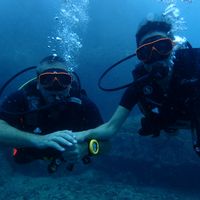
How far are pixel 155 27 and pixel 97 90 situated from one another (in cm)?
1600

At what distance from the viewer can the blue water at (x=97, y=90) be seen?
10828mm

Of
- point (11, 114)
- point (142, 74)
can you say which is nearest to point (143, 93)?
point (142, 74)

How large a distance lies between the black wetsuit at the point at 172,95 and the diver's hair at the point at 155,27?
1.10 ft

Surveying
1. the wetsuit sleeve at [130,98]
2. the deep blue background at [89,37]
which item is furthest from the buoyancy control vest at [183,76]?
the deep blue background at [89,37]

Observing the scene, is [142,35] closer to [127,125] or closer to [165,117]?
[165,117]

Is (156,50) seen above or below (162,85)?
above

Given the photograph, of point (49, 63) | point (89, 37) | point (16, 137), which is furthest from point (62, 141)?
point (89, 37)

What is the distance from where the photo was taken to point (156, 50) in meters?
3.79

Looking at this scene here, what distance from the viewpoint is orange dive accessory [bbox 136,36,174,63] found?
381 cm

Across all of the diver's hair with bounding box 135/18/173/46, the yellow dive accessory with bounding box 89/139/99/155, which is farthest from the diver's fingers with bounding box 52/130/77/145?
the diver's hair with bounding box 135/18/173/46

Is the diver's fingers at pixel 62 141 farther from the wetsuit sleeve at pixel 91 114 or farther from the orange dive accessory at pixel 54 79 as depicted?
the wetsuit sleeve at pixel 91 114

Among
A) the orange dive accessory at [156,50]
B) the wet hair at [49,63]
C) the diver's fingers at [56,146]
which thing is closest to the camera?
the diver's fingers at [56,146]

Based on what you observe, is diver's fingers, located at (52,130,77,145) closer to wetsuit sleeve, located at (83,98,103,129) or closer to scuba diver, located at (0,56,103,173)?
scuba diver, located at (0,56,103,173)

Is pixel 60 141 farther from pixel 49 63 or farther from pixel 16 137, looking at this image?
pixel 49 63
